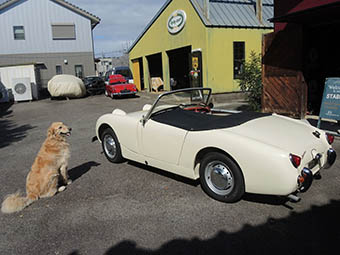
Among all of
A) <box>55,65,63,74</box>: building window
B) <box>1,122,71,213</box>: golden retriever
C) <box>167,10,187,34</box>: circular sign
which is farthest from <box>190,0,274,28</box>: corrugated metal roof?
<box>55,65,63,74</box>: building window

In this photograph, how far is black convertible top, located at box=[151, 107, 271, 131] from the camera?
3.84m

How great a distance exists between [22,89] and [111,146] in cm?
1731

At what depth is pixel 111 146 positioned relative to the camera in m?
5.38

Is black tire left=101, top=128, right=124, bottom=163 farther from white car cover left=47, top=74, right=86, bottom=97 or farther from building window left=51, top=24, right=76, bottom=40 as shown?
building window left=51, top=24, right=76, bottom=40

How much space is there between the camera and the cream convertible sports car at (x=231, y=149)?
3142mm

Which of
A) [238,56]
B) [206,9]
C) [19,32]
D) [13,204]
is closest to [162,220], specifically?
[13,204]

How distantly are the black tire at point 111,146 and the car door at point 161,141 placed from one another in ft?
2.61

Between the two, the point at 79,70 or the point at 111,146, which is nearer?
the point at 111,146

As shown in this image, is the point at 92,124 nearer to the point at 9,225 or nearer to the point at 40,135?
the point at 40,135

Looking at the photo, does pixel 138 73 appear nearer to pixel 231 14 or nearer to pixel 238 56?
pixel 231 14

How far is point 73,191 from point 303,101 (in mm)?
7025

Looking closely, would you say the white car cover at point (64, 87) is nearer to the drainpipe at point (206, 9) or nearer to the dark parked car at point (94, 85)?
the dark parked car at point (94, 85)

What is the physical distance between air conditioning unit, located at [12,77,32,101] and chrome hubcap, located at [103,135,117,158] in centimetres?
1703

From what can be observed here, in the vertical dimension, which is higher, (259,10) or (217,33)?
(259,10)
